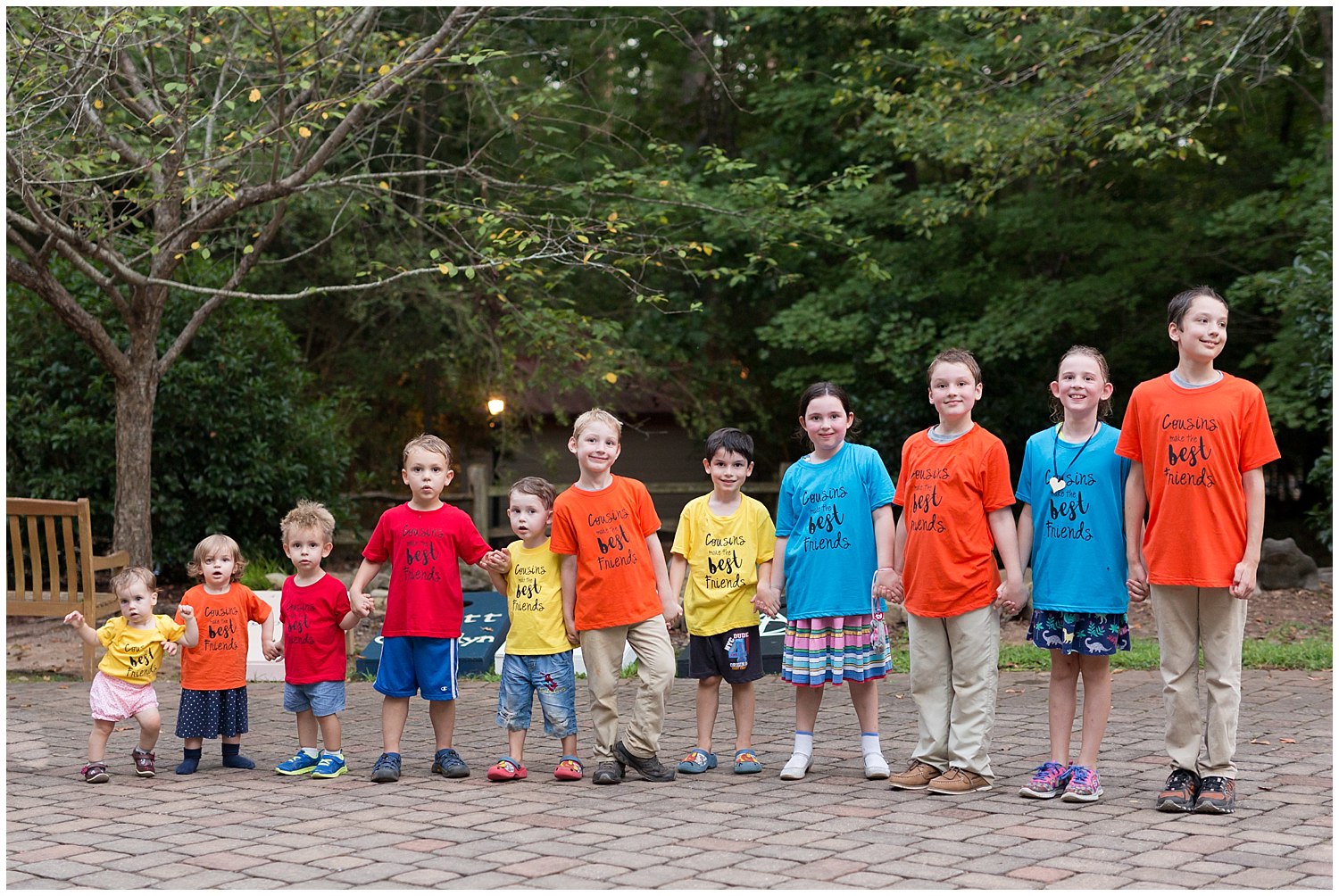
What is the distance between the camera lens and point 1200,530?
485 cm

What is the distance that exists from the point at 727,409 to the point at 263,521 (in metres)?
7.02

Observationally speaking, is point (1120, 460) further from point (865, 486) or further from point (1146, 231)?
point (1146, 231)

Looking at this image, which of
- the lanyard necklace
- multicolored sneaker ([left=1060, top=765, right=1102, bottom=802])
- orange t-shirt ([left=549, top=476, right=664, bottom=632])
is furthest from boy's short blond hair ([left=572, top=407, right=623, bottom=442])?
multicolored sneaker ([left=1060, top=765, right=1102, bottom=802])

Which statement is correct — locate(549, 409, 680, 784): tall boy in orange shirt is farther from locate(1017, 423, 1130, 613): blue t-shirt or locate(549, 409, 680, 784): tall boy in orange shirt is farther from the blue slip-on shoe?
locate(1017, 423, 1130, 613): blue t-shirt

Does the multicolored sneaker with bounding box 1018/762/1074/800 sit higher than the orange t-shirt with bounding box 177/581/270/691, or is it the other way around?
the orange t-shirt with bounding box 177/581/270/691

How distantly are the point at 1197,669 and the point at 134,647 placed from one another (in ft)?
14.6

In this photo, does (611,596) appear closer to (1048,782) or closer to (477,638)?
(1048,782)

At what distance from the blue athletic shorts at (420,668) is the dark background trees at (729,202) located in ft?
11.5

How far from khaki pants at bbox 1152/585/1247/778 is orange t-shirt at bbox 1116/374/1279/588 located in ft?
0.37

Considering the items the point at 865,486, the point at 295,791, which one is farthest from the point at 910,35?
the point at 295,791

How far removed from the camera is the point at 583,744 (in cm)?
667

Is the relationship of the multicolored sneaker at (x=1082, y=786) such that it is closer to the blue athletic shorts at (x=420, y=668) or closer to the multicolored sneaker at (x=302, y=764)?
the blue athletic shorts at (x=420, y=668)

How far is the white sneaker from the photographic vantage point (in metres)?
5.54

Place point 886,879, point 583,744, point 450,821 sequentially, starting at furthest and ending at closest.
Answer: point 583,744 → point 450,821 → point 886,879
